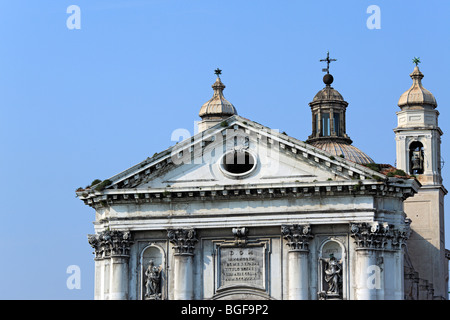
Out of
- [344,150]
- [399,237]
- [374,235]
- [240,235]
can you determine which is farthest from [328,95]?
[374,235]

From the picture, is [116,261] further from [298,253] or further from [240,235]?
[298,253]

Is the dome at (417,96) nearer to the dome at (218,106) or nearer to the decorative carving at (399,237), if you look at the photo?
the dome at (218,106)

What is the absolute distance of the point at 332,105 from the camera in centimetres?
8856

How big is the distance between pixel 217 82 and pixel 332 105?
8.07 meters

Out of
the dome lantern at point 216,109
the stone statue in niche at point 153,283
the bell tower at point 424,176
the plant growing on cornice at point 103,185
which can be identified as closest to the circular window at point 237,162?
the plant growing on cornice at point 103,185

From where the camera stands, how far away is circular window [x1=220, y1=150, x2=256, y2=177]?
69.6 meters

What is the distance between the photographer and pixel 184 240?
2736 inches

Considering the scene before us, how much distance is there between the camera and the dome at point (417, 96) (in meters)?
87.3

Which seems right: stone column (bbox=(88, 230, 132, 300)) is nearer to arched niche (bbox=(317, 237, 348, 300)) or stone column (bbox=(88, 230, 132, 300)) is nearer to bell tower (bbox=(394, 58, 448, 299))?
arched niche (bbox=(317, 237, 348, 300))

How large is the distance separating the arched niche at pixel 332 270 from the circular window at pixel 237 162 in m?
4.61
